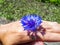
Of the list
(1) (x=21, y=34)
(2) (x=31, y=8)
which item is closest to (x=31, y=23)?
(1) (x=21, y=34)

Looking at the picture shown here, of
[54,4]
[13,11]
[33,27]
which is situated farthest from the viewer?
[54,4]

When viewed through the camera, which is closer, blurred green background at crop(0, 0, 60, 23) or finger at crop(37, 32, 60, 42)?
finger at crop(37, 32, 60, 42)

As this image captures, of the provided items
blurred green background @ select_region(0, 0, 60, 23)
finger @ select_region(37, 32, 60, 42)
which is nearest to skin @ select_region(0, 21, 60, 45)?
finger @ select_region(37, 32, 60, 42)

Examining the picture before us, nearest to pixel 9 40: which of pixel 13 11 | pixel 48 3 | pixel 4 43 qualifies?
pixel 4 43

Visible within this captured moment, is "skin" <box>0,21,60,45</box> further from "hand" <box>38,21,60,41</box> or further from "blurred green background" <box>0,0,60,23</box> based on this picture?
"blurred green background" <box>0,0,60,23</box>

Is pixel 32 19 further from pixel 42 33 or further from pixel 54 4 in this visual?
pixel 54 4

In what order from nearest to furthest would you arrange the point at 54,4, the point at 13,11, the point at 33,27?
the point at 33,27
the point at 13,11
the point at 54,4
